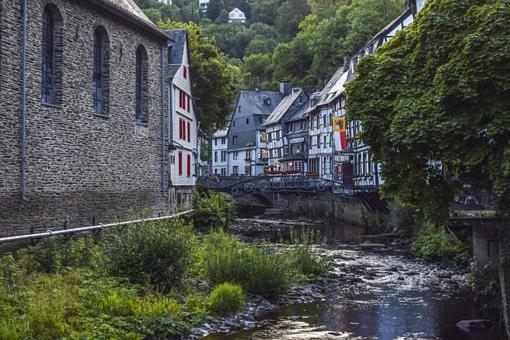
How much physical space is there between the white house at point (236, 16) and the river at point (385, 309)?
125 m

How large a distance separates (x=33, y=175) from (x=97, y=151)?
426 centimetres

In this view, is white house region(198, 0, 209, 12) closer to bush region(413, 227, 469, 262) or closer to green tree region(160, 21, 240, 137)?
green tree region(160, 21, 240, 137)

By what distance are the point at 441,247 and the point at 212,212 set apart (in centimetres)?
1430

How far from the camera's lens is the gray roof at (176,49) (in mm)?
36794

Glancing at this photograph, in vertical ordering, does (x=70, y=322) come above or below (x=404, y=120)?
below

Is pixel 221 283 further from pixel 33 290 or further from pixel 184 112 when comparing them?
pixel 184 112

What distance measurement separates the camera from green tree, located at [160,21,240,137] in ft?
151

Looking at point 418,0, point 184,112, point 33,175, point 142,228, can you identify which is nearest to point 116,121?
point 33,175

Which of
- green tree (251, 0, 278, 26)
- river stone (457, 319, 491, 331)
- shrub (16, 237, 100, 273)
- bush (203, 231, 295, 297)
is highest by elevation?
green tree (251, 0, 278, 26)

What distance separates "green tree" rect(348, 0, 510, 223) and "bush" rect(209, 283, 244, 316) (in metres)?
4.50

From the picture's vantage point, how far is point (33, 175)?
19.9 meters

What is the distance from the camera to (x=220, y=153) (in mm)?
95750

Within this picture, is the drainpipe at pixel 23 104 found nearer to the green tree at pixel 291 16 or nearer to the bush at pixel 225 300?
the bush at pixel 225 300

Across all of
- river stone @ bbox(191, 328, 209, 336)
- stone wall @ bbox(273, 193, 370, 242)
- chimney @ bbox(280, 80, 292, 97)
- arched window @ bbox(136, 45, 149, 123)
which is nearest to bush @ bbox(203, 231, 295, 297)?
river stone @ bbox(191, 328, 209, 336)
